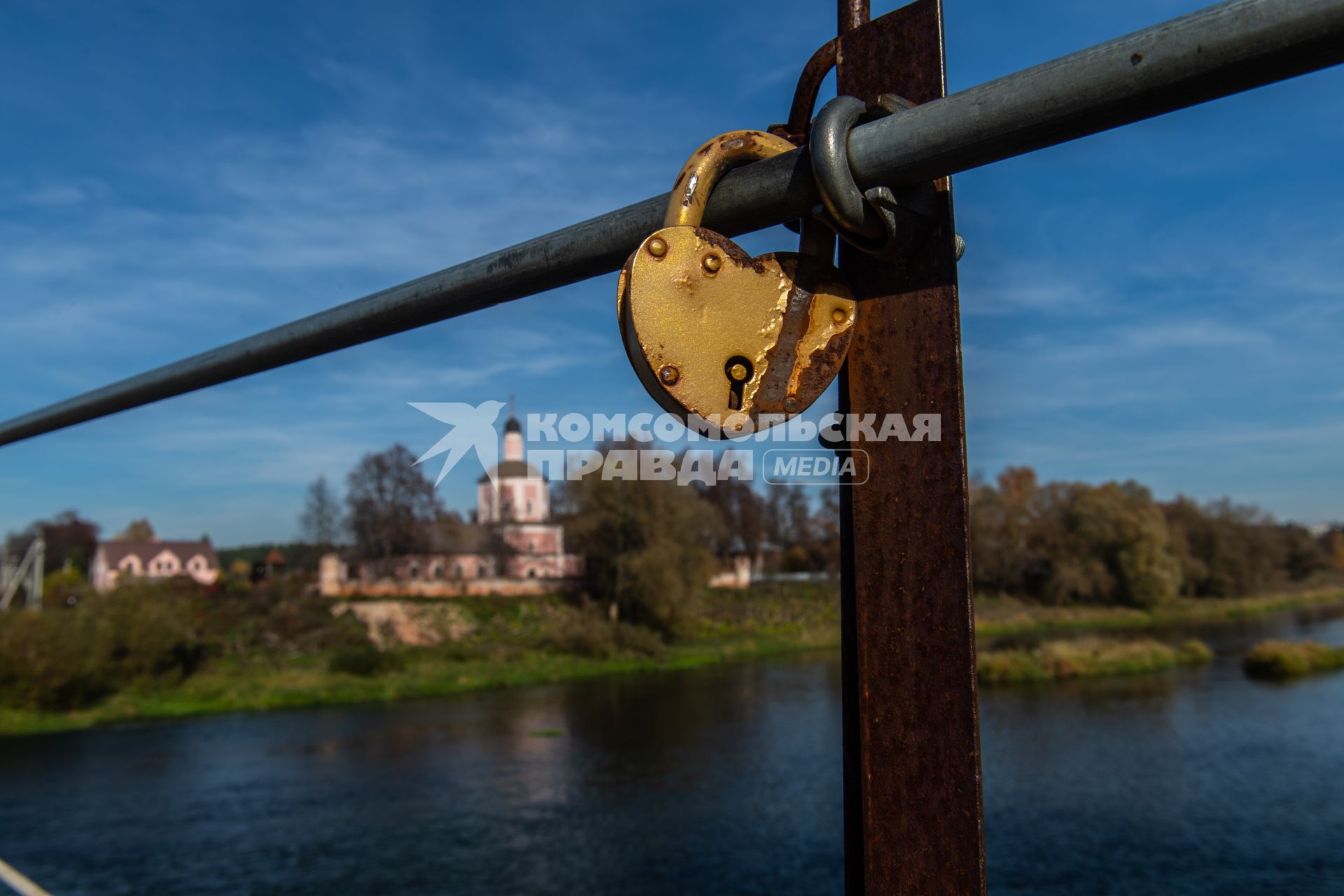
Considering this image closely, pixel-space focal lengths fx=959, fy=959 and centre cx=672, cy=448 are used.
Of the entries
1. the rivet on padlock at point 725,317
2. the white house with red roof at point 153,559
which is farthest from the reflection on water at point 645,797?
the white house with red roof at point 153,559

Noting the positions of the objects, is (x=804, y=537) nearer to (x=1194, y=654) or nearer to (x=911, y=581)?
(x=1194, y=654)

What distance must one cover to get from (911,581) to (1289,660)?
34.9 m

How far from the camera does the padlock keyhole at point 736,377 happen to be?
0.79 meters

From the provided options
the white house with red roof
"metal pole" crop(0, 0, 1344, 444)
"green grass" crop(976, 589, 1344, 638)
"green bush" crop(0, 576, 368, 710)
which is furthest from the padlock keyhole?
the white house with red roof

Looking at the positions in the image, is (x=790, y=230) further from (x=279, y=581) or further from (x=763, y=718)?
(x=279, y=581)

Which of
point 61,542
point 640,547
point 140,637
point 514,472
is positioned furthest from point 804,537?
point 61,542

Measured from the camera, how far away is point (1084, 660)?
104 ft

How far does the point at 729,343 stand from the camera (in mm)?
789

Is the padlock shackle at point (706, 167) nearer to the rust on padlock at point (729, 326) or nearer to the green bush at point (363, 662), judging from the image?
the rust on padlock at point (729, 326)

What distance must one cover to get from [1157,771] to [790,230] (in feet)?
75.8

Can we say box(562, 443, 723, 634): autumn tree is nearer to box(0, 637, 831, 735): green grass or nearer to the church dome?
box(0, 637, 831, 735): green grass

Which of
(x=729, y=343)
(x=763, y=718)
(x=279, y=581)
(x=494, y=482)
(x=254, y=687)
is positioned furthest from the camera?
(x=494, y=482)

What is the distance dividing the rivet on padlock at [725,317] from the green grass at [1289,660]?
34.6 m

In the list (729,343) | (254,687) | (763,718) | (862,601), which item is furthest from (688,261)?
(254,687)
